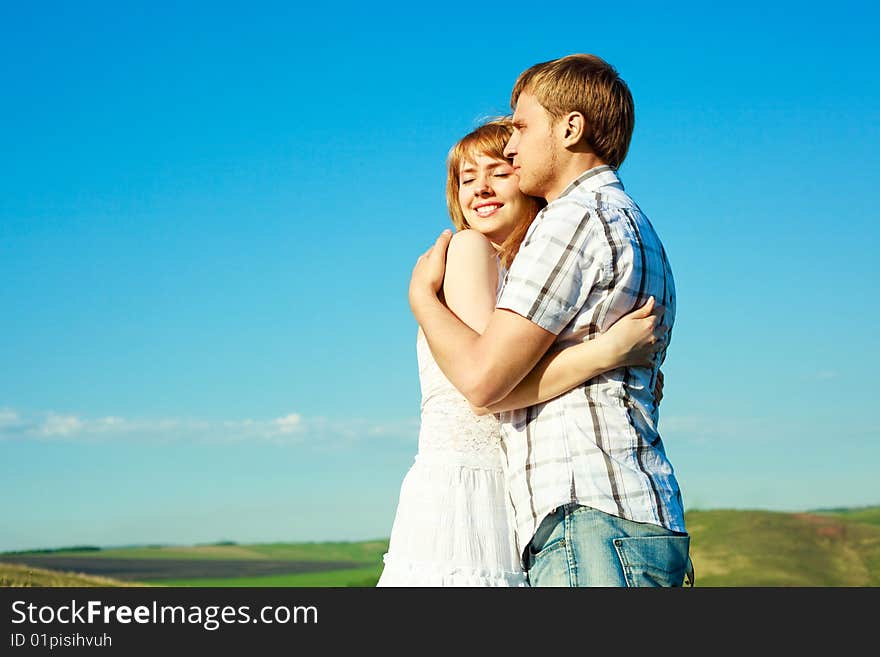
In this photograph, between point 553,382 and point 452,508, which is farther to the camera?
point 452,508

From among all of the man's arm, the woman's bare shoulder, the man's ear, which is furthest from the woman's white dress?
the man's ear

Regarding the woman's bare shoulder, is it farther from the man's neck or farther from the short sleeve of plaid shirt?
the short sleeve of plaid shirt

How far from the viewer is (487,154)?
467 cm

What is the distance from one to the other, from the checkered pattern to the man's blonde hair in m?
0.38

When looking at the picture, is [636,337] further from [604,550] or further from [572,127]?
[572,127]

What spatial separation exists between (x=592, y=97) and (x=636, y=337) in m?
1.14

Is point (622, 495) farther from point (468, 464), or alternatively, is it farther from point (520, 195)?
point (520, 195)

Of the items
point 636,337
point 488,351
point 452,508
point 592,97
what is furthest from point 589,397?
point 592,97

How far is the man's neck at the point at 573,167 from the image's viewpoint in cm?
393

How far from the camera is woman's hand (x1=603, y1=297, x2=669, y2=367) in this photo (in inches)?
138

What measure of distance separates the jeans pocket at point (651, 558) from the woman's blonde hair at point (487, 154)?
1.72 meters

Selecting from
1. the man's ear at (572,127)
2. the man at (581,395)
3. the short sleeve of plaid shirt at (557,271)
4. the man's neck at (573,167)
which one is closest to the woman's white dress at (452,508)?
the man at (581,395)

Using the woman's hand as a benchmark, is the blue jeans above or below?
below

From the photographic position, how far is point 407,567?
3947 millimetres
